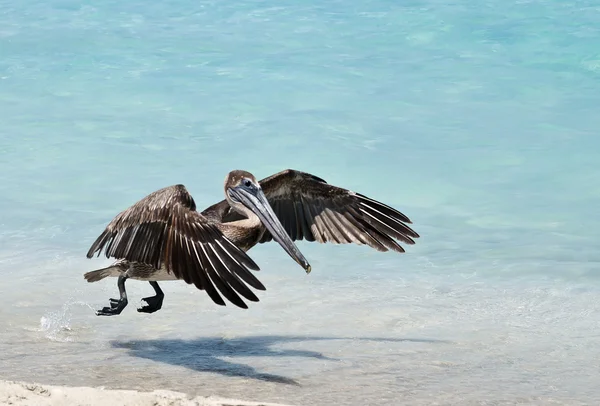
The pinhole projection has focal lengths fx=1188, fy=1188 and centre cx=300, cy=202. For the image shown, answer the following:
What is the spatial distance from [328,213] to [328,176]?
16.1 ft

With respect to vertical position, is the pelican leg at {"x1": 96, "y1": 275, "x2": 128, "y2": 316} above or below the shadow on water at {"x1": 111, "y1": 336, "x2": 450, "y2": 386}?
above

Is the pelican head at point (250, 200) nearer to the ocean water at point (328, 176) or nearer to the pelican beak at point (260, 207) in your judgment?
the pelican beak at point (260, 207)

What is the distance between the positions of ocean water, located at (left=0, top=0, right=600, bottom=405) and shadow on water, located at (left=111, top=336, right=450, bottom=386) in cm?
2

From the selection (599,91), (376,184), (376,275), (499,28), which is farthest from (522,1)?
(376,275)

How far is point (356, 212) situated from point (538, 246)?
2.80 metres

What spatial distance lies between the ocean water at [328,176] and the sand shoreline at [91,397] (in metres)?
0.46

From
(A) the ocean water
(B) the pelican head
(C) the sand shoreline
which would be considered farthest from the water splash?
(C) the sand shoreline

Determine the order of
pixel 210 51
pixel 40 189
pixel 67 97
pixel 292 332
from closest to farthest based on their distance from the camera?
pixel 292 332, pixel 40 189, pixel 67 97, pixel 210 51

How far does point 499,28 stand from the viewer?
19.5m

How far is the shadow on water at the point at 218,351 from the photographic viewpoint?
267 inches

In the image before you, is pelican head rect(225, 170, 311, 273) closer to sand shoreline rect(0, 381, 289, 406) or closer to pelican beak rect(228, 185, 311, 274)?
pelican beak rect(228, 185, 311, 274)

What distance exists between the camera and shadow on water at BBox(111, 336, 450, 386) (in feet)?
22.2

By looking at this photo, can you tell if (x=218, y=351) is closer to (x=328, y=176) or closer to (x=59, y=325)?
(x=59, y=325)

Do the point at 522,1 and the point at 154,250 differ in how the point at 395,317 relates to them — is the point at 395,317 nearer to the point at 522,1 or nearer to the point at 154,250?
the point at 154,250
